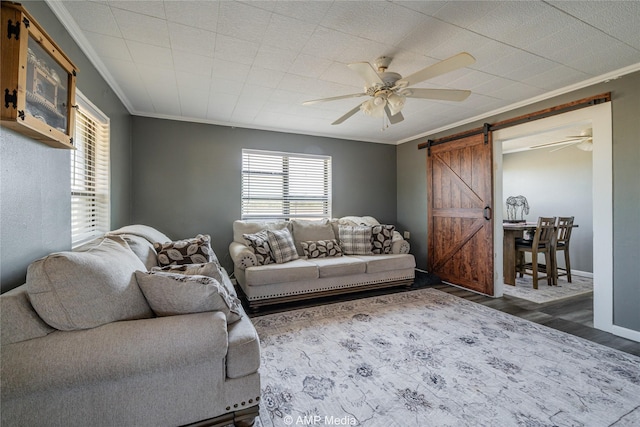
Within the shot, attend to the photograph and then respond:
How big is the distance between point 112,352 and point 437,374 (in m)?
1.97

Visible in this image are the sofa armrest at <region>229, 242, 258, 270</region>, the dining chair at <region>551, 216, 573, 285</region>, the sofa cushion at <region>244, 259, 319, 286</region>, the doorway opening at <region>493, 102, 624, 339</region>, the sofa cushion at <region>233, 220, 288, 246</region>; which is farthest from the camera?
the dining chair at <region>551, 216, 573, 285</region>

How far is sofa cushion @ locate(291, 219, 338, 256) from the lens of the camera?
4.13 m

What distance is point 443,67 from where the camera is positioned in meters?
1.84

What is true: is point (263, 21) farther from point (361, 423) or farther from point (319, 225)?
point (319, 225)

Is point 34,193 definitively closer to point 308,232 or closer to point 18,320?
point 18,320

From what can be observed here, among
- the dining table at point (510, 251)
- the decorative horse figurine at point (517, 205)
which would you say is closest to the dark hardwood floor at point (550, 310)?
the dining table at point (510, 251)

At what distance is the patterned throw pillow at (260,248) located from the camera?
11.2 ft

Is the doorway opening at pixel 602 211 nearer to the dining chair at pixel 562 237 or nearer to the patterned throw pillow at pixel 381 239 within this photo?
the dining chair at pixel 562 237

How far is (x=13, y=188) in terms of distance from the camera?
4.37ft

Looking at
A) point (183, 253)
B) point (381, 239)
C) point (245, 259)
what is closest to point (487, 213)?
point (381, 239)

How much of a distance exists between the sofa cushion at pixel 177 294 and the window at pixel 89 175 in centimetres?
127

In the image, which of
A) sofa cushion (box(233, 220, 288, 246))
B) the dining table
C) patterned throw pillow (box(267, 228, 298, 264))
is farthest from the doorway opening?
sofa cushion (box(233, 220, 288, 246))

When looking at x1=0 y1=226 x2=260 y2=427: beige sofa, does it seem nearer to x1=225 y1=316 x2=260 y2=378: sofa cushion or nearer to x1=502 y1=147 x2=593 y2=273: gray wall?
x1=225 y1=316 x2=260 y2=378: sofa cushion

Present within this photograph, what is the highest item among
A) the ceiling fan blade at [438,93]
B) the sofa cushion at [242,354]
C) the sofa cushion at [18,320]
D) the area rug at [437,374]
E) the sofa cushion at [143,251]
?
the ceiling fan blade at [438,93]
